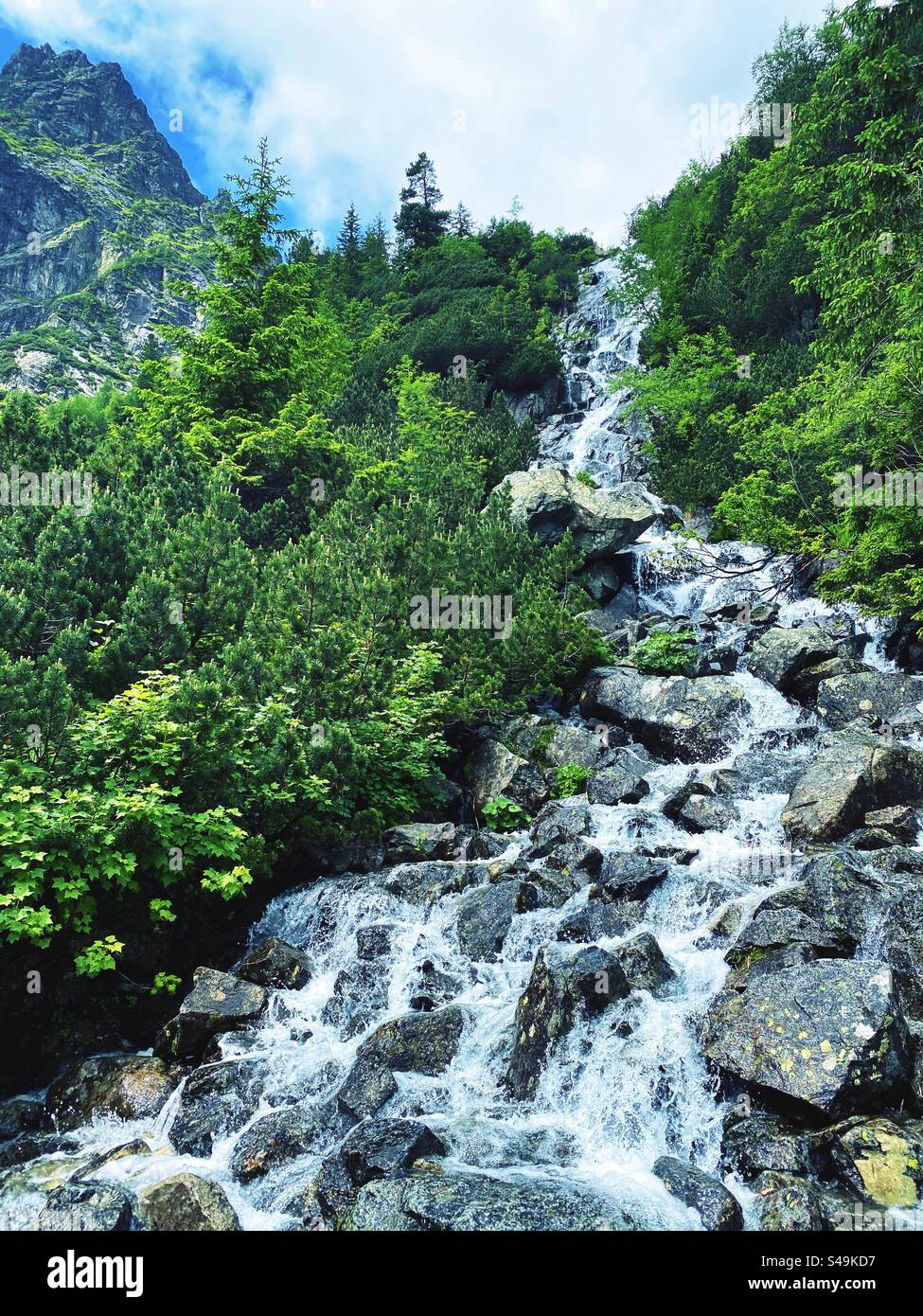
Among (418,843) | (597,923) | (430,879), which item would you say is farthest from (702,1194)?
(418,843)

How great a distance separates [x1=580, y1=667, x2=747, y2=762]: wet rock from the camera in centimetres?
1373

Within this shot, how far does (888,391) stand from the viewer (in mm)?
13016

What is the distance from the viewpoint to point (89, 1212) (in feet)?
15.9

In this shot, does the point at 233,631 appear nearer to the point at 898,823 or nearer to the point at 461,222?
the point at 898,823

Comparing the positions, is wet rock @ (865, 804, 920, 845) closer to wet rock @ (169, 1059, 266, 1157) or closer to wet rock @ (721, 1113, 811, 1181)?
wet rock @ (721, 1113, 811, 1181)

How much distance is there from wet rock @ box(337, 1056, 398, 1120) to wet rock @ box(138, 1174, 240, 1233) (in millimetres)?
1248

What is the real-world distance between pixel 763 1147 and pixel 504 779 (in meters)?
7.72

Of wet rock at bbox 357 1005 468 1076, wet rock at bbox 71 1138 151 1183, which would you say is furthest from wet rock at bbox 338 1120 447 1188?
wet rock at bbox 71 1138 151 1183

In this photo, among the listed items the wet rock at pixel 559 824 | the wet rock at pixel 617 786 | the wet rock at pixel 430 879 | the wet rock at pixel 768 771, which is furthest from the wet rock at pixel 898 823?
the wet rock at pixel 430 879

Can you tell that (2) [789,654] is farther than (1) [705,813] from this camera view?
Yes

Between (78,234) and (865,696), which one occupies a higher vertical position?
(78,234)

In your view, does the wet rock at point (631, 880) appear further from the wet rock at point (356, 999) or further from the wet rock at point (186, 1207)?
the wet rock at point (186, 1207)
